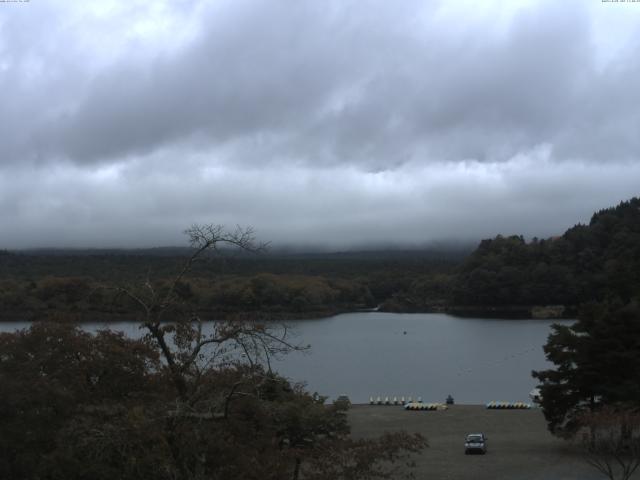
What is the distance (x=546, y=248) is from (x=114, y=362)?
399 feet

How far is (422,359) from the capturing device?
71688 mm

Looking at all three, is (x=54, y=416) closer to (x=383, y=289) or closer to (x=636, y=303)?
(x=636, y=303)

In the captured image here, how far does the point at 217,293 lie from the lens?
8275 centimetres

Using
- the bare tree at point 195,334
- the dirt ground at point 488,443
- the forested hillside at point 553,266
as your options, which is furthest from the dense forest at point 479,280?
the bare tree at point 195,334

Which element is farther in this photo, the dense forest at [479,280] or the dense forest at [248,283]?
the dense forest at [479,280]

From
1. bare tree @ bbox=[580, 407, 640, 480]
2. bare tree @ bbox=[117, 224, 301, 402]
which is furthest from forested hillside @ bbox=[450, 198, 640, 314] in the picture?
bare tree @ bbox=[117, 224, 301, 402]

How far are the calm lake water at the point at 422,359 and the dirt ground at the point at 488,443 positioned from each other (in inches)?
237

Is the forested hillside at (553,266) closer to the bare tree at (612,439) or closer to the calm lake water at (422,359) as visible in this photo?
the calm lake water at (422,359)

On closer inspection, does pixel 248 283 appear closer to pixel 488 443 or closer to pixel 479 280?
pixel 479 280

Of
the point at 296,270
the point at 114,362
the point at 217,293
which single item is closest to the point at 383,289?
the point at 296,270

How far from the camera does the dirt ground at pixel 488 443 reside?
941 inches

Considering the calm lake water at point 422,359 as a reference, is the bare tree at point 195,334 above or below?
above

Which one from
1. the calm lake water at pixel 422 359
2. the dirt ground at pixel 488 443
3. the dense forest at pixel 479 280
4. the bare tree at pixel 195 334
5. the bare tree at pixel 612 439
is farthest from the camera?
the dense forest at pixel 479 280

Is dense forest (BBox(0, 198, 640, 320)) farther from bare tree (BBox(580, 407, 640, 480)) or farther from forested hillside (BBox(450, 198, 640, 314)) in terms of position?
bare tree (BBox(580, 407, 640, 480))
